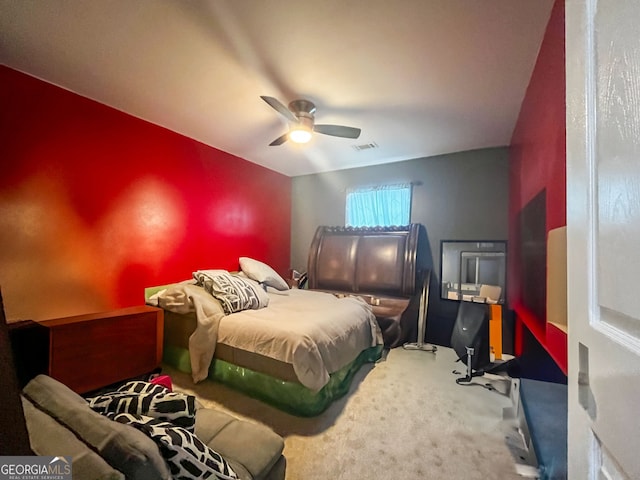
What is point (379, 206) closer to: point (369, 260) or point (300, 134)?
point (369, 260)

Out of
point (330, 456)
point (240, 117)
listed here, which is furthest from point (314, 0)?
point (330, 456)

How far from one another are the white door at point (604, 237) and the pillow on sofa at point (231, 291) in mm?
2249

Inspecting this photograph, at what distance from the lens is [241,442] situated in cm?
102

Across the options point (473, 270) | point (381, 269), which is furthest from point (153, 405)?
point (473, 270)

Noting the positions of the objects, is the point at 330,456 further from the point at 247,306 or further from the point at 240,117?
the point at 240,117

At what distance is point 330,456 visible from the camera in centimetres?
146

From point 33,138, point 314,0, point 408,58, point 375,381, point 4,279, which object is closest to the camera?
point 314,0

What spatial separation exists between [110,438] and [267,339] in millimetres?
1325

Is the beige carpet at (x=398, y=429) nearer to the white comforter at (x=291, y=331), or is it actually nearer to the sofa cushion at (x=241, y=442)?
the white comforter at (x=291, y=331)

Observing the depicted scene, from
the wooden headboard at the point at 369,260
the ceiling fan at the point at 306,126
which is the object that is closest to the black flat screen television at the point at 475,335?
the wooden headboard at the point at 369,260

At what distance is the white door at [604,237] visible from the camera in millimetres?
411

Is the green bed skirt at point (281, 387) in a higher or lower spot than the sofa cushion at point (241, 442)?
lower

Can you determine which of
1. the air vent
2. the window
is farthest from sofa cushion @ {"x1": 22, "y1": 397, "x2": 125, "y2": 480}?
the window

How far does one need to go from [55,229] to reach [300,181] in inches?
130
